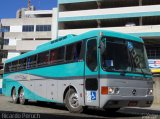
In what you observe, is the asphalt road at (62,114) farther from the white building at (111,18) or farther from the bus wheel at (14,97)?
the white building at (111,18)

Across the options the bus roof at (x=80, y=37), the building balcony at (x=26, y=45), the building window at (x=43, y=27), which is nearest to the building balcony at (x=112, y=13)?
the building balcony at (x=26, y=45)

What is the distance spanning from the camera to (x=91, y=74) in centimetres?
1330

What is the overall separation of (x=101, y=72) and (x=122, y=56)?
1.10m

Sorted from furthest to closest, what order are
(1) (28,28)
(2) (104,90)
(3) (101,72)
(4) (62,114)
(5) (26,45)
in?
(1) (28,28) < (5) (26,45) < (4) (62,114) < (3) (101,72) < (2) (104,90)

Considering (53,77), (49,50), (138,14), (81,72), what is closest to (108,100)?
(81,72)

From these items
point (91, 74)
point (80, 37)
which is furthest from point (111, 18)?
point (91, 74)

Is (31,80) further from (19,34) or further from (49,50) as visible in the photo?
(19,34)

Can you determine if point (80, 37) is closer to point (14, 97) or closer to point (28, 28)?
point (14, 97)

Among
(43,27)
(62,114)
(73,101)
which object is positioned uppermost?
Answer: (43,27)

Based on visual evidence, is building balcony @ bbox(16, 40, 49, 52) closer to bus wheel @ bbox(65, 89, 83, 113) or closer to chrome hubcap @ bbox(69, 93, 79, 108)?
bus wheel @ bbox(65, 89, 83, 113)

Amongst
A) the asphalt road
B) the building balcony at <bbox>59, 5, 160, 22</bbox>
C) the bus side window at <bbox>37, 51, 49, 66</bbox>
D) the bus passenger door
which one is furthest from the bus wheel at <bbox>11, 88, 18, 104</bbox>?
the building balcony at <bbox>59, 5, 160, 22</bbox>

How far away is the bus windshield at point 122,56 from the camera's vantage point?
42.4 ft

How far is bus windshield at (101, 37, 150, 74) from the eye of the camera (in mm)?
12914

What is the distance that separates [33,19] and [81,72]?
60970 millimetres
